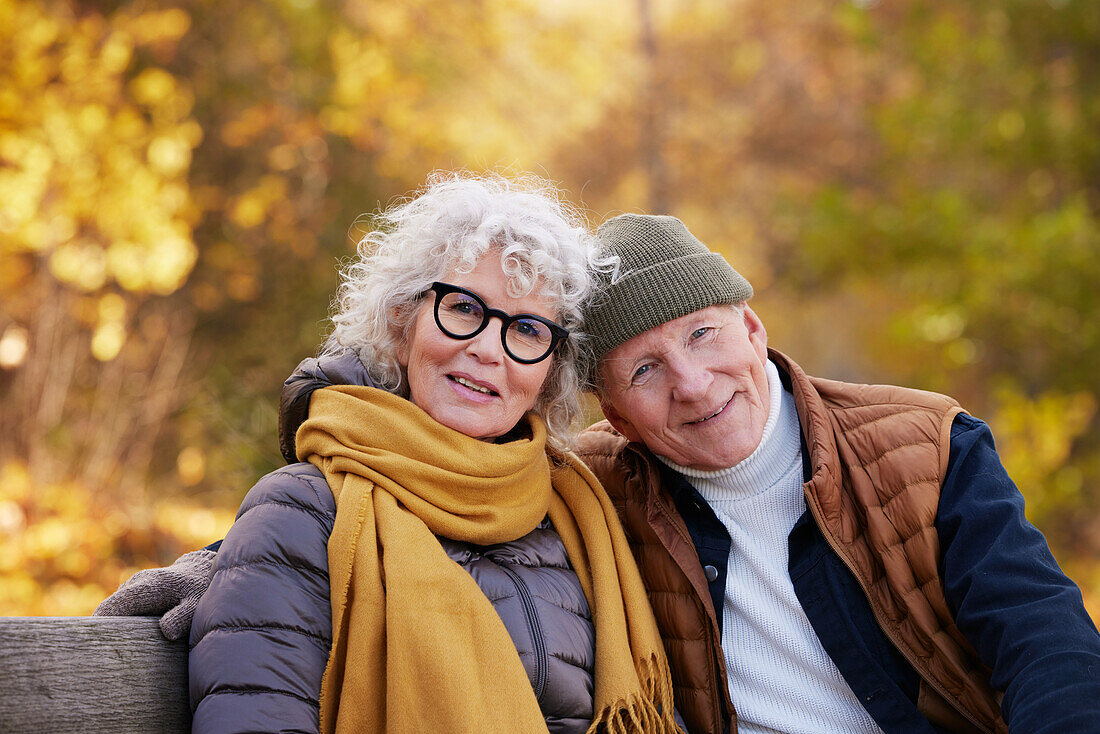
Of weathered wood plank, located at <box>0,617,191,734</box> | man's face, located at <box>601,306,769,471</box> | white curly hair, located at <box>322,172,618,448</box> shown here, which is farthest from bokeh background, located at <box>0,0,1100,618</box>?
weathered wood plank, located at <box>0,617,191,734</box>

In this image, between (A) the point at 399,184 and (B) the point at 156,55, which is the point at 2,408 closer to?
(B) the point at 156,55

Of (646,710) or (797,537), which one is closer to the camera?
(646,710)

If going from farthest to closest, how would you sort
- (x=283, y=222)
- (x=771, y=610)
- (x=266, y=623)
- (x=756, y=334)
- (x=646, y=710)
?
(x=283, y=222), (x=756, y=334), (x=771, y=610), (x=646, y=710), (x=266, y=623)

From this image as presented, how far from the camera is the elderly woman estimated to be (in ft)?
6.02

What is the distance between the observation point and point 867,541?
2309 mm

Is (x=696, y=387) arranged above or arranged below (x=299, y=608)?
above

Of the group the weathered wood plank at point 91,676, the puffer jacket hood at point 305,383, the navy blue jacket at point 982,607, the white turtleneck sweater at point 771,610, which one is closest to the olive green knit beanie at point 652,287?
the white turtleneck sweater at point 771,610

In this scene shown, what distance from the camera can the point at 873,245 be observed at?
805cm

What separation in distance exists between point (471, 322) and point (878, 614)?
46.9 inches

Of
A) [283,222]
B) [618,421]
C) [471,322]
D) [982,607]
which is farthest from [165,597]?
[283,222]

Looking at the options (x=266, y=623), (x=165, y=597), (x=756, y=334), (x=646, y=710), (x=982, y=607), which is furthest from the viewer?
(x=756, y=334)

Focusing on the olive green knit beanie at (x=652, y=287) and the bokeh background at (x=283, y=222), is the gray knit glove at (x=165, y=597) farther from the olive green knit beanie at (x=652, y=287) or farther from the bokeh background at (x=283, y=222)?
the bokeh background at (x=283, y=222)

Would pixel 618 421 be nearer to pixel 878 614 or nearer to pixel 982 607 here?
pixel 878 614

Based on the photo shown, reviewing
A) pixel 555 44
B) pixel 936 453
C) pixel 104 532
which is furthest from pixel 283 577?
pixel 555 44
